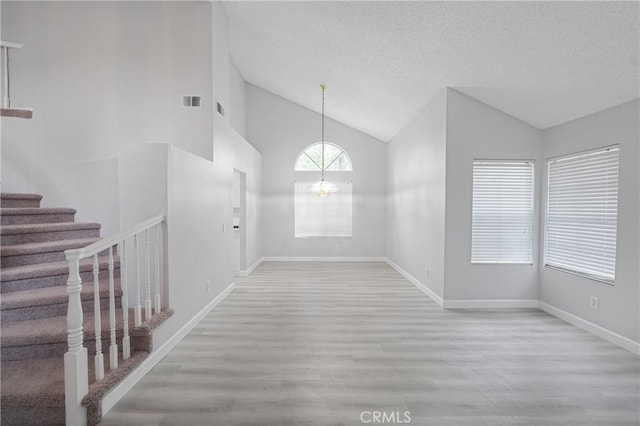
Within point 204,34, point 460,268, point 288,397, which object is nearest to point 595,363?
point 460,268

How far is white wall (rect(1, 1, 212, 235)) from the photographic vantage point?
4.08 metres

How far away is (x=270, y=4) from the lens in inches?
155

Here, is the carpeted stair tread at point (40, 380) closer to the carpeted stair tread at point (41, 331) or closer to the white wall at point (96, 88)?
the carpeted stair tread at point (41, 331)

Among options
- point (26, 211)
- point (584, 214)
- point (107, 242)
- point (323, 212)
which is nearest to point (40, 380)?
point (107, 242)

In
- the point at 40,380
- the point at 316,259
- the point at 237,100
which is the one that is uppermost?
the point at 237,100

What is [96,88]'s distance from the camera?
4207 mm

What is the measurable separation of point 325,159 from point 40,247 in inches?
240

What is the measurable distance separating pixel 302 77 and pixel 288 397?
5.29 meters

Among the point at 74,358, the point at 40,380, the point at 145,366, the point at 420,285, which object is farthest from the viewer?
the point at 420,285

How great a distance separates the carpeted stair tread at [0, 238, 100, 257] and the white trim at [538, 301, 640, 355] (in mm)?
5332

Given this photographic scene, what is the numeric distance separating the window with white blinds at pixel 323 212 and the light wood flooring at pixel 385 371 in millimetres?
3935

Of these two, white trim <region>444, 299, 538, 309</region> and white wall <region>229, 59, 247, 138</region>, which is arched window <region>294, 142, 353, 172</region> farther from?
white trim <region>444, 299, 538, 309</region>

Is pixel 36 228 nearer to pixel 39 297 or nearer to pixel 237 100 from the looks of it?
pixel 39 297

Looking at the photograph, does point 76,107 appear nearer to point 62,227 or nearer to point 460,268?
point 62,227
